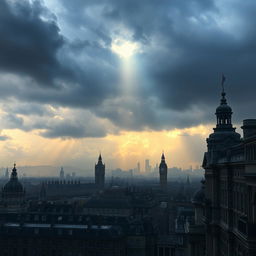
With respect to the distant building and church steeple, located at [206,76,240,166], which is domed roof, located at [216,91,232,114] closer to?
church steeple, located at [206,76,240,166]

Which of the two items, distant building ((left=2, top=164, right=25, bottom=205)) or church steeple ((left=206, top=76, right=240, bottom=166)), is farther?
distant building ((left=2, top=164, right=25, bottom=205))

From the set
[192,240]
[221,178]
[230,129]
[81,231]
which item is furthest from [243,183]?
[81,231]

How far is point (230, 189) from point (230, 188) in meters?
0.11

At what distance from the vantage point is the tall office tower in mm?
30344

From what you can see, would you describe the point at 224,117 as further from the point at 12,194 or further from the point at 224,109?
the point at 12,194

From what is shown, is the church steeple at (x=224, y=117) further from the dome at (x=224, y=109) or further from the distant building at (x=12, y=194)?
the distant building at (x=12, y=194)

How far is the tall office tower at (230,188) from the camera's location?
30.3 m

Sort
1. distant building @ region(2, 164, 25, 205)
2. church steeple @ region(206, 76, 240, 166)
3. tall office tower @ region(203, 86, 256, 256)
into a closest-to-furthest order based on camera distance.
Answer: tall office tower @ region(203, 86, 256, 256)
church steeple @ region(206, 76, 240, 166)
distant building @ region(2, 164, 25, 205)

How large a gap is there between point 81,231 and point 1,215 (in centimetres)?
2768

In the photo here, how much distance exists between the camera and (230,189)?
3956 cm

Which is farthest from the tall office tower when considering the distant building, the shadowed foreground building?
the distant building

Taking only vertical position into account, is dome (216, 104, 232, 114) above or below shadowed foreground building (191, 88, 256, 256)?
above

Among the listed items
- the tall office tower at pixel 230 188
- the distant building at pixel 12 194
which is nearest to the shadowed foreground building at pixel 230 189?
the tall office tower at pixel 230 188


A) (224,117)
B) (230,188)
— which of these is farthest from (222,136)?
(230,188)
